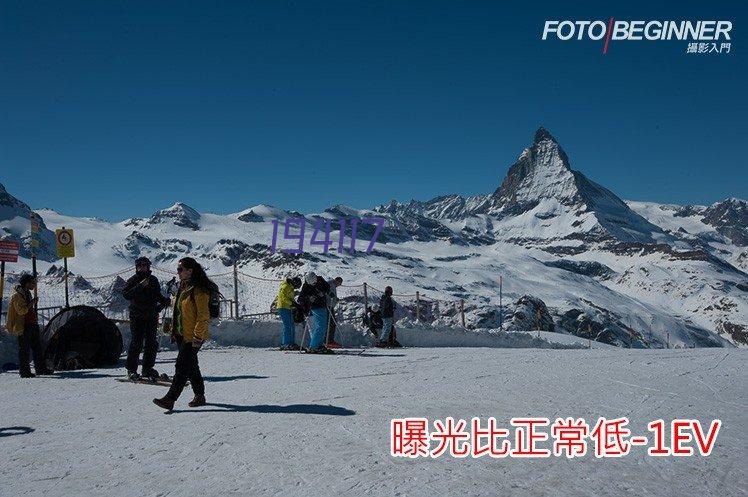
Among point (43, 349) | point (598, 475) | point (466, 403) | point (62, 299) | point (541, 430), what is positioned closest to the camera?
point (598, 475)

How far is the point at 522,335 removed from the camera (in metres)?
21.5

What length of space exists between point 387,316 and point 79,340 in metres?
7.58

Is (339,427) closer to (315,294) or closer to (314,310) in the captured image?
(314,310)

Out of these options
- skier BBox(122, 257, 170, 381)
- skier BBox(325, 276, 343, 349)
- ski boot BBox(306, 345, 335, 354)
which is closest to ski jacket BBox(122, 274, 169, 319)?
skier BBox(122, 257, 170, 381)

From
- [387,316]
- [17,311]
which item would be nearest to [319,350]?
[387,316]

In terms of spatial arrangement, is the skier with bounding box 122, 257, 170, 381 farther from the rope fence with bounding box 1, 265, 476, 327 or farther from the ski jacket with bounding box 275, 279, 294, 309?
the ski jacket with bounding box 275, 279, 294, 309

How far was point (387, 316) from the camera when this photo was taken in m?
16.2

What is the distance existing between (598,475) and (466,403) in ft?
8.69

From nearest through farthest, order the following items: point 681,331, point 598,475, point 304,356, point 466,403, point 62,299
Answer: point 598,475 < point 466,403 < point 304,356 < point 62,299 < point 681,331

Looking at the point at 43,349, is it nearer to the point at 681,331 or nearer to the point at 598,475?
the point at 598,475

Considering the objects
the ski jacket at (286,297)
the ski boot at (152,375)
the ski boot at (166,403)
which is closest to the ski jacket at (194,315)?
the ski boot at (166,403)

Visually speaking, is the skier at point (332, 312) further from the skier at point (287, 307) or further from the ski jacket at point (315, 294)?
the skier at point (287, 307)

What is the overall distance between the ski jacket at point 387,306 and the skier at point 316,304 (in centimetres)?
278

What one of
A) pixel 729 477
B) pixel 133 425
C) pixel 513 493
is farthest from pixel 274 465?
pixel 729 477
